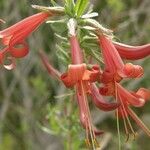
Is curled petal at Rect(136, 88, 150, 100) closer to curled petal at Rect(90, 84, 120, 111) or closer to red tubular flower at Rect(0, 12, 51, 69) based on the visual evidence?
curled petal at Rect(90, 84, 120, 111)

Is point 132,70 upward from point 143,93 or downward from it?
upward

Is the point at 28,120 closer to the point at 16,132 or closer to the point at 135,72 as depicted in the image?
the point at 16,132

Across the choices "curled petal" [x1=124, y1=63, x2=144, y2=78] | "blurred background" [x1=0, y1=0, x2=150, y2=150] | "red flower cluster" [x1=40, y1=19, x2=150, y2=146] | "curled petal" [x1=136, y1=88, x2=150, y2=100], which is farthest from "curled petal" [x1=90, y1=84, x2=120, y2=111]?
"blurred background" [x1=0, y1=0, x2=150, y2=150]

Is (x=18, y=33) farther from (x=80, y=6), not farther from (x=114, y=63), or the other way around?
(x=114, y=63)

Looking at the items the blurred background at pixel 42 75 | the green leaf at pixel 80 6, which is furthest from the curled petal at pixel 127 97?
the blurred background at pixel 42 75

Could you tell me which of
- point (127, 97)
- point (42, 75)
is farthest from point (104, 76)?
point (42, 75)
